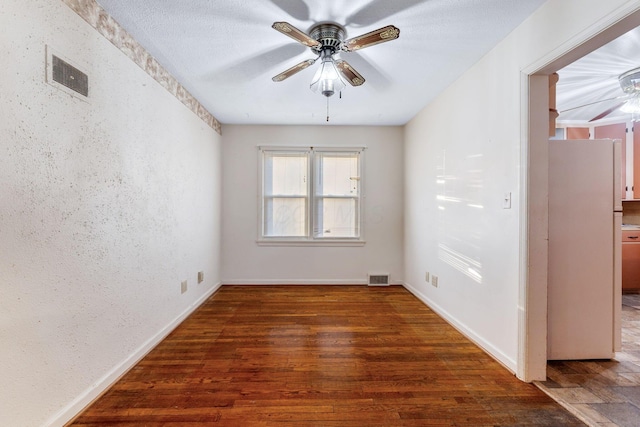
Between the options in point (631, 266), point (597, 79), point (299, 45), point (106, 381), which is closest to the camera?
point (106, 381)

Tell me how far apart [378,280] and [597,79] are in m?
3.43

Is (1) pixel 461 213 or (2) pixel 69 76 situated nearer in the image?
(2) pixel 69 76

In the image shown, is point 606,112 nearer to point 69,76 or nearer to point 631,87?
point 631,87

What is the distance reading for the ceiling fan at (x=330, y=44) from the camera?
68.4 inches

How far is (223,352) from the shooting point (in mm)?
2350

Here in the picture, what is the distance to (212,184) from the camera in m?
3.97

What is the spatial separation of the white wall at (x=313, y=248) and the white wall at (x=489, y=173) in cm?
89

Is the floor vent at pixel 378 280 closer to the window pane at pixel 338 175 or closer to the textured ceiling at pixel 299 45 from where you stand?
the window pane at pixel 338 175

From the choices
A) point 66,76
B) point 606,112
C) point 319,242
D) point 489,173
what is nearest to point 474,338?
point 489,173

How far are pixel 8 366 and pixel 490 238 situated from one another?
3.02m

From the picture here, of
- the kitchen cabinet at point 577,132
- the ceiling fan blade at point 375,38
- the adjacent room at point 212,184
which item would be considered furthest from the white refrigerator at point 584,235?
the kitchen cabinet at point 577,132

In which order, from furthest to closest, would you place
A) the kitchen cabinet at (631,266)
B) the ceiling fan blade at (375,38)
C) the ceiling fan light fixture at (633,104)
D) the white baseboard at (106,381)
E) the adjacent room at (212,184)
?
1. the kitchen cabinet at (631,266)
2. the ceiling fan light fixture at (633,104)
3. the ceiling fan blade at (375,38)
4. the white baseboard at (106,381)
5. the adjacent room at (212,184)

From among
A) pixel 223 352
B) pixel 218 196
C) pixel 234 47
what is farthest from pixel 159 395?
pixel 218 196

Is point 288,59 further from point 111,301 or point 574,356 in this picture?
point 574,356
